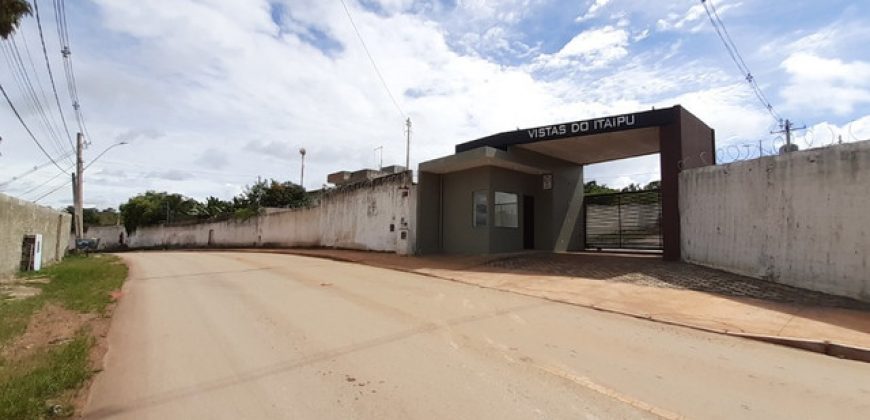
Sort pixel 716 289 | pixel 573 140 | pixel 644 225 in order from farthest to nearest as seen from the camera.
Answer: pixel 644 225 → pixel 573 140 → pixel 716 289

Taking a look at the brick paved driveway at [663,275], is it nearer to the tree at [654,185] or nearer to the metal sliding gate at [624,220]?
the metal sliding gate at [624,220]

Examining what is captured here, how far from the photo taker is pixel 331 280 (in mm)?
12102

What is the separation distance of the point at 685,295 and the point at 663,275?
6.17 ft

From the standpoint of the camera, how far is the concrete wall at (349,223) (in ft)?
60.4

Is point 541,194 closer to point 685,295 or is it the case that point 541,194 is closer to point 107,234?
point 685,295

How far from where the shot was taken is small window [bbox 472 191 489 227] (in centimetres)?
1700

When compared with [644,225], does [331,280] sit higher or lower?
lower

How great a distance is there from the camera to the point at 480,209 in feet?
56.4

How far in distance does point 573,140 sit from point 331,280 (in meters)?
9.10

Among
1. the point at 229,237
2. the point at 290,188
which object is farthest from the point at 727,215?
the point at 290,188

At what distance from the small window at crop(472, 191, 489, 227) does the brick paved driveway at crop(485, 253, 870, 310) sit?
1771 mm

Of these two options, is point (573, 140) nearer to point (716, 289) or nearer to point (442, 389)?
point (716, 289)

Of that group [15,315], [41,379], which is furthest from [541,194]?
[41,379]

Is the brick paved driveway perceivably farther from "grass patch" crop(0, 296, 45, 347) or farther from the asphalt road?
"grass patch" crop(0, 296, 45, 347)
